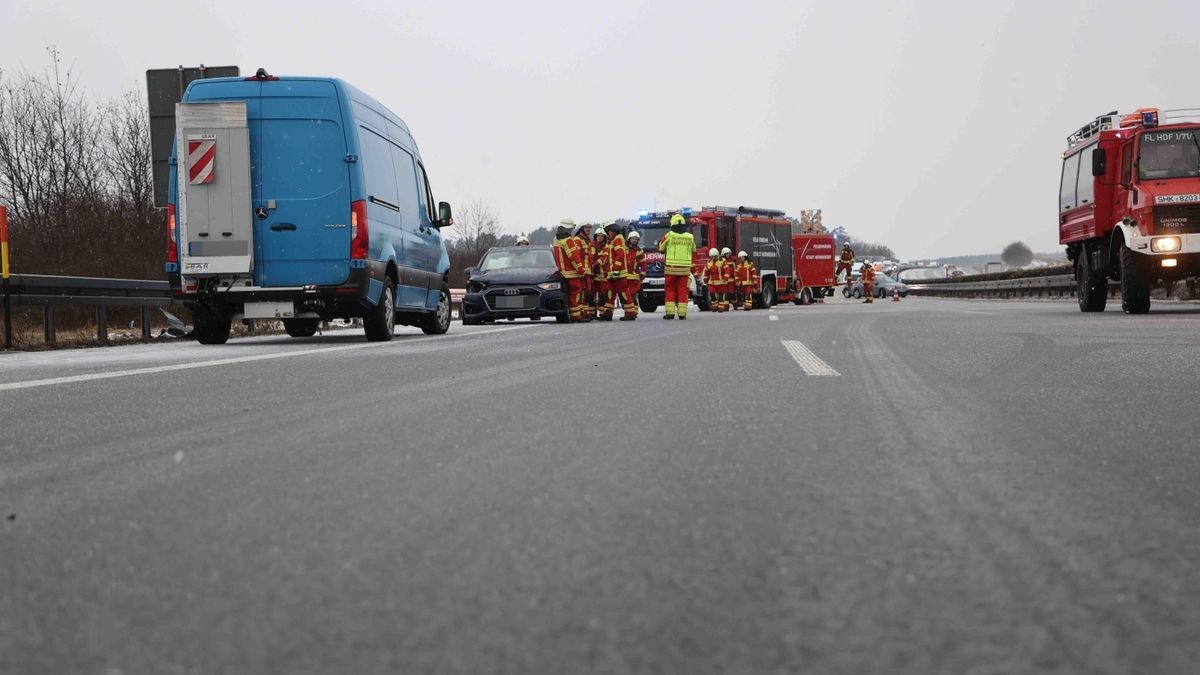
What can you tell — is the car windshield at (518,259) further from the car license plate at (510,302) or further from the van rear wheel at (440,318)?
the van rear wheel at (440,318)

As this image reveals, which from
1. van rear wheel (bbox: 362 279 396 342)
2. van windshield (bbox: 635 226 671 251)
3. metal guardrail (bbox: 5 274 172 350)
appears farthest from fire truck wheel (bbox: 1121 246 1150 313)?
van windshield (bbox: 635 226 671 251)

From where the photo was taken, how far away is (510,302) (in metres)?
21.3

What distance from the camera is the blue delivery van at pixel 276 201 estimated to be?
1322cm

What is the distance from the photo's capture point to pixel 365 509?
3334mm

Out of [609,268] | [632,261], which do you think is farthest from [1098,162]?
[609,268]

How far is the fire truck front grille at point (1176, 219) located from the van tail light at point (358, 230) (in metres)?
11.6

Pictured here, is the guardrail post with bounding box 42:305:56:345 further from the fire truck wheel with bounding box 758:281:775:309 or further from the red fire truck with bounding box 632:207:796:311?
the fire truck wheel with bounding box 758:281:775:309

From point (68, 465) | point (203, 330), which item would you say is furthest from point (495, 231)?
point (68, 465)

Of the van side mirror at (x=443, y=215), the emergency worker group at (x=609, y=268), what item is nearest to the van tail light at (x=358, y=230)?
the van side mirror at (x=443, y=215)

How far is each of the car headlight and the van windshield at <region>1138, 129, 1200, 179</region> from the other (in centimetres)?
111

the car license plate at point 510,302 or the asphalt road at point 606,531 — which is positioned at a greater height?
the car license plate at point 510,302

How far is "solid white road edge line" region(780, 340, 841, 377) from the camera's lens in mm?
7684

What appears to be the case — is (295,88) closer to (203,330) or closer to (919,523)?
(203,330)

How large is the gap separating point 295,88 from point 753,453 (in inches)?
401
